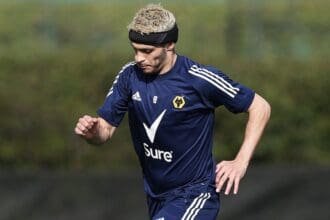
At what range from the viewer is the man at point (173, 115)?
5824 millimetres

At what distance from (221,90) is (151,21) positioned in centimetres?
50

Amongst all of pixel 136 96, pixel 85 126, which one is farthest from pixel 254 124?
pixel 85 126

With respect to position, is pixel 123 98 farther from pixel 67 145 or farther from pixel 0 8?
pixel 0 8

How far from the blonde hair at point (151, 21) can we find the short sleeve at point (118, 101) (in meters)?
0.37

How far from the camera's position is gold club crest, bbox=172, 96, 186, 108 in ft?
19.4

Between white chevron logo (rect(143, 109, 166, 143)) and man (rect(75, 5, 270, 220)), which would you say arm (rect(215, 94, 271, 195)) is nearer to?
man (rect(75, 5, 270, 220))

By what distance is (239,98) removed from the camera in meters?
5.95

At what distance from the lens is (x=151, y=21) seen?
582 centimetres

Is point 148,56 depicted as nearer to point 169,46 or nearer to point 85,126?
point 169,46

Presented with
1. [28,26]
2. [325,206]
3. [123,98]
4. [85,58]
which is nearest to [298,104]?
[85,58]

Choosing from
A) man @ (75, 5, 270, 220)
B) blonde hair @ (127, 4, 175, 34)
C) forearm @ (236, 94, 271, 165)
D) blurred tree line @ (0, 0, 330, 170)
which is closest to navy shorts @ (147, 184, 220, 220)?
man @ (75, 5, 270, 220)

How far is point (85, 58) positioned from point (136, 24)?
6.69 metres

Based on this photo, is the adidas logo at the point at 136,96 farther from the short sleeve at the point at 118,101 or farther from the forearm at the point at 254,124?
the forearm at the point at 254,124

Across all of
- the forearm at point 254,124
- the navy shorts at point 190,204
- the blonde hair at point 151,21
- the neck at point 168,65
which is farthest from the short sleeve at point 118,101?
the forearm at point 254,124
